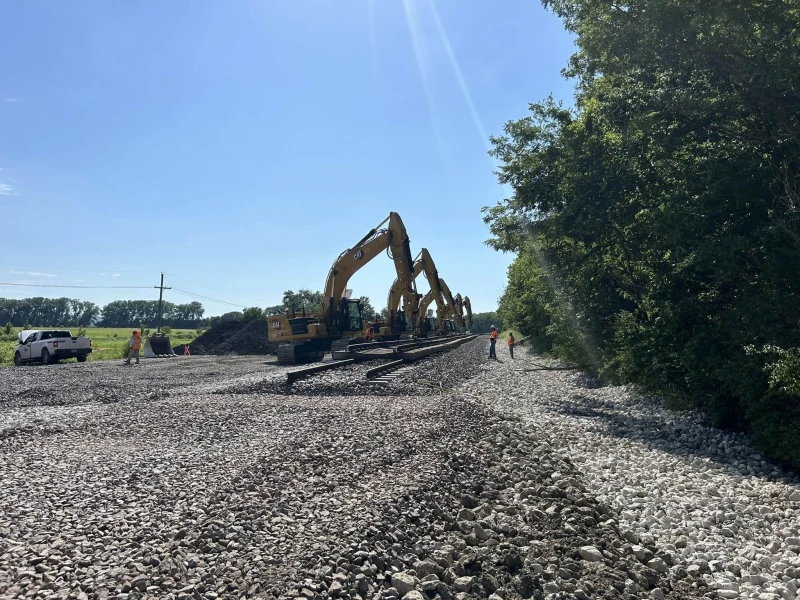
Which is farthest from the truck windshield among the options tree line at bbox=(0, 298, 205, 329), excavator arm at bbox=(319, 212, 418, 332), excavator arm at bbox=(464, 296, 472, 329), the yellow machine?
tree line at bbox=(0, 298, 205, 329)

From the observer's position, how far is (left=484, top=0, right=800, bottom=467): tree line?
756cm

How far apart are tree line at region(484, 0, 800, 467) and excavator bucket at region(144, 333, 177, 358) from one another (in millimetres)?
29272

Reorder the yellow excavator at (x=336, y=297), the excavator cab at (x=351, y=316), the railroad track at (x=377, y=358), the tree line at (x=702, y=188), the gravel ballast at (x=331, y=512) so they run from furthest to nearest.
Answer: the excavator cab at (x=351, y=316) → the yellow excavator at (x=336, y=297) → the railroad track at (x=377, y=358) → the tree line at (x=702, y=188) → the gravel ballast at (x=331, y=512)

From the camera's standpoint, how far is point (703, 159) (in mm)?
8766

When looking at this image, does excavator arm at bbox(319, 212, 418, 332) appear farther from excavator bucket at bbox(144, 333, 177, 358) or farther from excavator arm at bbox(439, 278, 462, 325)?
excavator arm at bbox(439, 278, 462, 325)

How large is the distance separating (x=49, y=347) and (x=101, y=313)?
120 meters

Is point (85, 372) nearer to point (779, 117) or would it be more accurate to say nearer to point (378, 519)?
point (378, 519)

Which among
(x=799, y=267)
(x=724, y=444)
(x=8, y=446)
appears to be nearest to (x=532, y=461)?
(x=724, y=444)

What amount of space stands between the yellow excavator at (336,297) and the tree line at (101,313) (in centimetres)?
10666

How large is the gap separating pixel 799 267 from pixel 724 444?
9.71ft

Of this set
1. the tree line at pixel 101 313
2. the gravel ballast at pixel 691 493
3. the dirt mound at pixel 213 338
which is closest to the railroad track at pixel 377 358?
the gravel ballast at pixel 691 493

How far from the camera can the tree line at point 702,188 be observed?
7.56 metres

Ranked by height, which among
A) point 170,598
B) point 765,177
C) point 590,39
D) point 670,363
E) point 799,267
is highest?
point 590,39

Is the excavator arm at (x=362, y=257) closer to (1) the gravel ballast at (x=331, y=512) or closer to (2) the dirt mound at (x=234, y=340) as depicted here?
(2) the dirt mound at (x=234, y=340)
